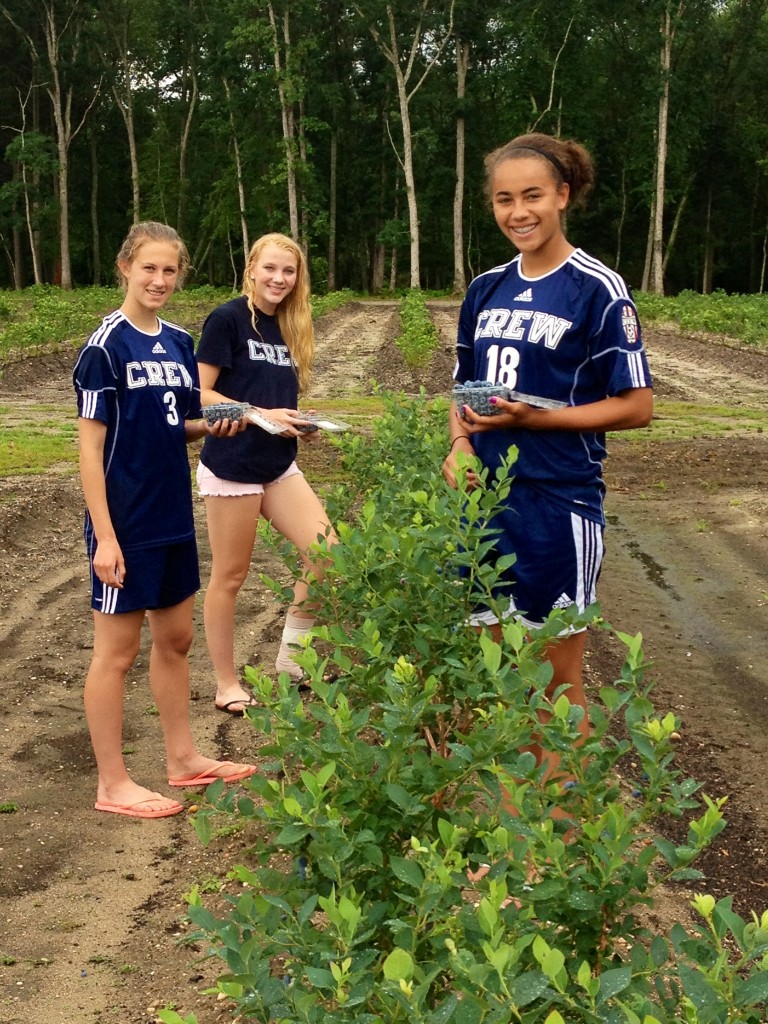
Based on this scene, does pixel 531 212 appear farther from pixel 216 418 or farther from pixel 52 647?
pixel 52 647

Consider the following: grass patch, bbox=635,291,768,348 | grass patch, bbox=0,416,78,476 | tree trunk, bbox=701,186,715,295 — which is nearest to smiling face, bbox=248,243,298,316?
grass patch, bbox=0,416,78,476

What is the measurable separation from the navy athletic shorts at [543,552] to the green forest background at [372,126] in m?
38.9

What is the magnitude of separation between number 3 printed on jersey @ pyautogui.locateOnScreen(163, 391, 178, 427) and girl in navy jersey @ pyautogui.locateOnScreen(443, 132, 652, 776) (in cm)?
126

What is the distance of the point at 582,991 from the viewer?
207 cm

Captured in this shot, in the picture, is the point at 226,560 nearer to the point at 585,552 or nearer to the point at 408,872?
the point at 585,552

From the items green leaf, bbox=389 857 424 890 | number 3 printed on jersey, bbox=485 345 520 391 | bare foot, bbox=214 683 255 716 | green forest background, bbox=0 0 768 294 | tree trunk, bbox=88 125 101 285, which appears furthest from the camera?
tree trunk, bbox=88 125 101 285

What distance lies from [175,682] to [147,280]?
1.38 metres

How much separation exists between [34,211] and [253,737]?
52.2 meters

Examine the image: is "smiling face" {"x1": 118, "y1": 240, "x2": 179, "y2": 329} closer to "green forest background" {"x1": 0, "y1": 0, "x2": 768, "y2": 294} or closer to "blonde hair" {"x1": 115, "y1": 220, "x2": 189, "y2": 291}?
"blonde hair" {"x1": 115, "y1": 220, "x2": 189, "y2": 291}

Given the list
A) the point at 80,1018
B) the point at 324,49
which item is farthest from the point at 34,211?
the point at 80,1018

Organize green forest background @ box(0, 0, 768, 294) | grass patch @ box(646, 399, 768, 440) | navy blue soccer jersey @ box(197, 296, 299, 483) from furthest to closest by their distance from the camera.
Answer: green forest background @ box(0, 0, 768, 294) → grass patch @ box(646, 399, 768, 440) → navy blue soccer jersey @ box(197, 296, 299, 483)

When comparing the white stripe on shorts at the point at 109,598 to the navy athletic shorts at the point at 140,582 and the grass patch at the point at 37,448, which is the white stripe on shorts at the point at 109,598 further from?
the grass patch at the point at 37,448

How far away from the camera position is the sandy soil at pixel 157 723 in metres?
3.43

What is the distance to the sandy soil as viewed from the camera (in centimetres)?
343
